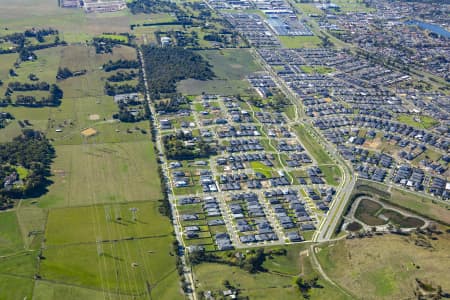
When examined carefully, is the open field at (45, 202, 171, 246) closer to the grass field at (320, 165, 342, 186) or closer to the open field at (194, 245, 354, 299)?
the open field at (194, 245, 354, 299)

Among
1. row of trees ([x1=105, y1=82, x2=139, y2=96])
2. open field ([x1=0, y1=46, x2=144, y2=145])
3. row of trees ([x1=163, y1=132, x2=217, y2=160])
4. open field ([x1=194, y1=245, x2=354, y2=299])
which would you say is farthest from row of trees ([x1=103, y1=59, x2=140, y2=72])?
open field ([x1=194, y1=245, x2=354, y2=299])

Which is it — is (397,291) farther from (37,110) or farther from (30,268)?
(37,110)

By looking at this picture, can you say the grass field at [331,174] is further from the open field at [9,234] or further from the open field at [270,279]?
the open field at [9,234]

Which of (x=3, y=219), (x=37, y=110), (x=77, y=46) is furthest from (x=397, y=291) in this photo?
(x=77, y=46)

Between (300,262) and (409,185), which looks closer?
(300,262)

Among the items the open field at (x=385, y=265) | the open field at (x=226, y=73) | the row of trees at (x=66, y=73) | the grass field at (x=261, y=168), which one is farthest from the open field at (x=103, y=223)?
the row of trees at (x=66, y=73)

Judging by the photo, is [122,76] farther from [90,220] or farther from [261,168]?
[90,220]
